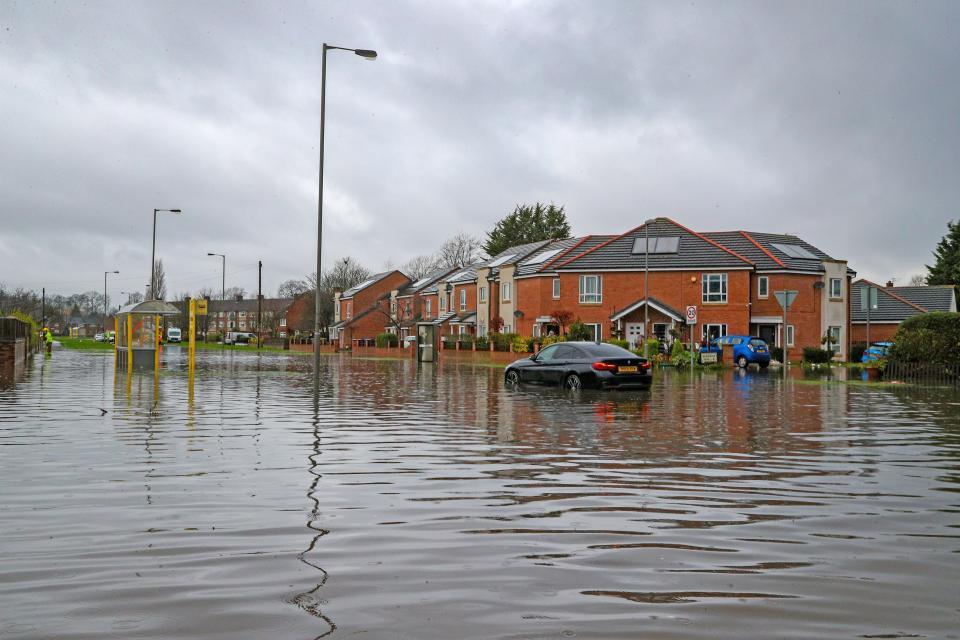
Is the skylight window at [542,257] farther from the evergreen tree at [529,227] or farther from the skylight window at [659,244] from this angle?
the evergreen tree at [529,227]

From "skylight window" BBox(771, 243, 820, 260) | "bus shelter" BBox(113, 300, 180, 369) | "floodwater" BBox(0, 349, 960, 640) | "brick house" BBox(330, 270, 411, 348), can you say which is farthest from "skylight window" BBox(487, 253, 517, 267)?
"floodwater" BBox(0, 349, 960, 640)

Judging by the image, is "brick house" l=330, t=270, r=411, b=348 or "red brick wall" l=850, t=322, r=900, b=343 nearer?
"red brick wall" l=850, t=322, r=900, b=343

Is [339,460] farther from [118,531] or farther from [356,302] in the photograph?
[356,302]

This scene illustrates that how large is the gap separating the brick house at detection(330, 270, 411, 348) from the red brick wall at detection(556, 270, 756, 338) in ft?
141

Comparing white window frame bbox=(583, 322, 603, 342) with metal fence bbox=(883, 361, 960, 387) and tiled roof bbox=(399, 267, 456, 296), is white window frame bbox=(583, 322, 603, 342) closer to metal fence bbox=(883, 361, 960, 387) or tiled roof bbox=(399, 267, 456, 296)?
metal fence bbox=(883, 361, 960, 387)

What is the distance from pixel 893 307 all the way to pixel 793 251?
507 inches

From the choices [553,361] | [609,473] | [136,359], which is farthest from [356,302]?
[609,473]

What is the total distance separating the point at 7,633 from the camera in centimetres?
417

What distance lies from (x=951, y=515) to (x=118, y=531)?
6339mm

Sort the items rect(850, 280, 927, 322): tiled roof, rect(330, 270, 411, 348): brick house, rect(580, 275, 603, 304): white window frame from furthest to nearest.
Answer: rect(330, 270, 411, 348): brick house, rect(850, 280, 927, 322): tiled roof, rect(580, 275, 603, 304): white window frame

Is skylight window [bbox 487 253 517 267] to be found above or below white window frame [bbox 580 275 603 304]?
above

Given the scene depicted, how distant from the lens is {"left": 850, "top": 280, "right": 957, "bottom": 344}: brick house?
67188 millimetres

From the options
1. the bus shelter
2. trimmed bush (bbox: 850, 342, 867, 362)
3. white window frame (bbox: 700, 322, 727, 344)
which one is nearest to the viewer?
the bus shelter

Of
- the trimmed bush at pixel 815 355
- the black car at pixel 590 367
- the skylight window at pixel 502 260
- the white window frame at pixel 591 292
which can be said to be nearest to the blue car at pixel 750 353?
the trimmed bush at pixel 815 355
